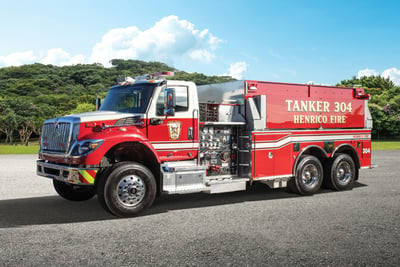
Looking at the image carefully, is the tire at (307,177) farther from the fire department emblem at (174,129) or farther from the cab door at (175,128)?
the fire department emblem at (174,129)

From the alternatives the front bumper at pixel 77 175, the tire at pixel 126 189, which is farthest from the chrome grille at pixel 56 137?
the tire at pixel 126 189

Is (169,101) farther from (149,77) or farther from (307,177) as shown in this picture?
(307,177)

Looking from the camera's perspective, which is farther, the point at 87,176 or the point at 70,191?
the point at 70,191

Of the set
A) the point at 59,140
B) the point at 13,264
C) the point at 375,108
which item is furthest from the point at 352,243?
the point at 375,108

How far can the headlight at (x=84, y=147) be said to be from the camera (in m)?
7.68

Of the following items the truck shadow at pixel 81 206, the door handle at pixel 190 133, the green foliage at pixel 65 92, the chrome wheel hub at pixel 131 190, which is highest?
the green foliage at pixel 65 92

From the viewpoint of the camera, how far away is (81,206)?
914cm

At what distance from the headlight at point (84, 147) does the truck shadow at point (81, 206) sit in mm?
1277

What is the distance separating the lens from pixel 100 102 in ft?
34.1

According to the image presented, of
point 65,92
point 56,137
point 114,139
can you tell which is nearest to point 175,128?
point 114,139

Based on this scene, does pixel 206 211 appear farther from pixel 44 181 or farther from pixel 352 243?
pixel 44 181

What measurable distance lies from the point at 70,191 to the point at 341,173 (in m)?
7.34

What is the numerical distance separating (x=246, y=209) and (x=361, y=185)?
17.3ft

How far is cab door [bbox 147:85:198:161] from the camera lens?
28.0 feet
